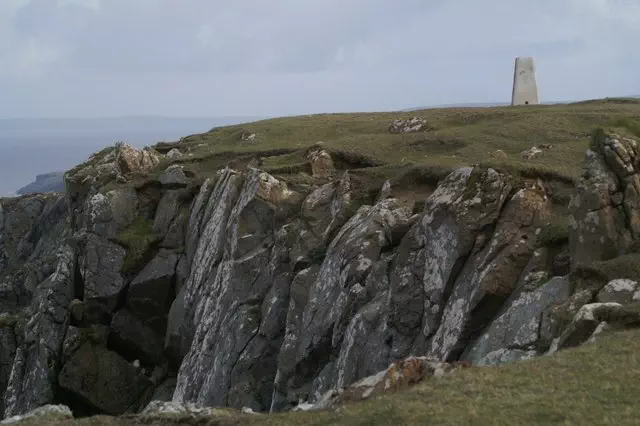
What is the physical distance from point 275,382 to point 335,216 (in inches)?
429

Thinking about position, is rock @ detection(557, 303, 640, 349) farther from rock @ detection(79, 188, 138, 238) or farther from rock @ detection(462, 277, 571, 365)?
rock @ detection(79, 188, 138, 238)

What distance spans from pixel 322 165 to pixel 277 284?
13638mm

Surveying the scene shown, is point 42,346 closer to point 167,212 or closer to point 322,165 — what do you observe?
point 167,212

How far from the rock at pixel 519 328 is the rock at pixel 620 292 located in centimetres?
171

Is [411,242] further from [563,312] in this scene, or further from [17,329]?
[17,329]

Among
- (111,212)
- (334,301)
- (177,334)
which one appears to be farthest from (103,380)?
(334,301)

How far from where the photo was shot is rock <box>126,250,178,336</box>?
5503 centimetres

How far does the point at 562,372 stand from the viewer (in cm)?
Answer: 1889

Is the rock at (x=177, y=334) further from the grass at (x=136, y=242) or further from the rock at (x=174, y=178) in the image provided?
the rock at (x=174, y=178)

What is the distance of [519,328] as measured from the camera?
25.8m

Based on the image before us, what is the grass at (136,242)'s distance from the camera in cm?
5762

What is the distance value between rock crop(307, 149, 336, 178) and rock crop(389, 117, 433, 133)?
1190 cm

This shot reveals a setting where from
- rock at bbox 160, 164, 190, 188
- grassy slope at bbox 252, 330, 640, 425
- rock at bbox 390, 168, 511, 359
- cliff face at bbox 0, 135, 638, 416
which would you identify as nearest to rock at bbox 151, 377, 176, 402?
cliff face at bbox 0, 135, 638, 416

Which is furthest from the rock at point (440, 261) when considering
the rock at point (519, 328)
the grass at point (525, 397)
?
the grass at point (525, 397)
